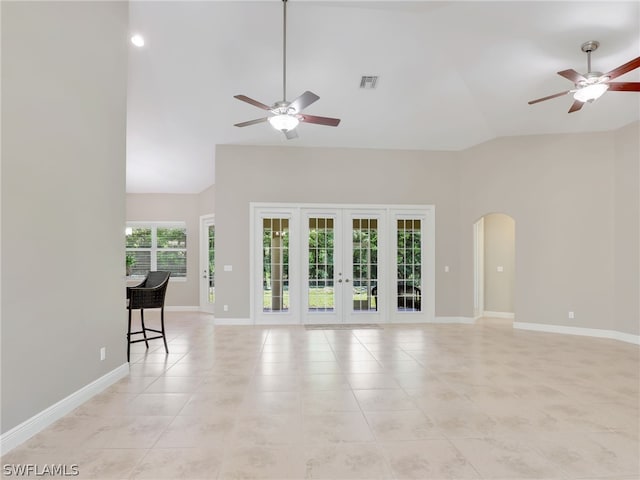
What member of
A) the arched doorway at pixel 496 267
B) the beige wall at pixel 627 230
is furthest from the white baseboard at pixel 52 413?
the beige wall at pixel 627 230

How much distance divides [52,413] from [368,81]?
5.18 meters

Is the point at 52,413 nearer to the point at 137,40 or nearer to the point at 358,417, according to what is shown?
the point at 358,417

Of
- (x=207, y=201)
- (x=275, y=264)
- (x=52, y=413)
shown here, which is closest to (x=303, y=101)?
(x=52, y=413)

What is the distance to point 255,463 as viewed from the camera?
7.29 ft

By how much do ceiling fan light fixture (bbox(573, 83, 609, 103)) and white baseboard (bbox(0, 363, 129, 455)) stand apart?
5491 mm

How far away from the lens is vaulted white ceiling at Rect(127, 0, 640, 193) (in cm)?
396

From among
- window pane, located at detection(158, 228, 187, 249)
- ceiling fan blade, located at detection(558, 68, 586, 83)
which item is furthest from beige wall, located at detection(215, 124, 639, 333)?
ceiling fan blade, located at detection(558, 68, 586, 83)

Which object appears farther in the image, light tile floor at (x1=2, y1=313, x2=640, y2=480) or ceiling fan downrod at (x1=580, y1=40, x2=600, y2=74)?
ceiling fan downrod at (x1=580, y1=40, x2=600, y2=74)

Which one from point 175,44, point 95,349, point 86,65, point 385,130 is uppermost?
point 175,44

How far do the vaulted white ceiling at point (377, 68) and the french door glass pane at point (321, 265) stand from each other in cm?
162

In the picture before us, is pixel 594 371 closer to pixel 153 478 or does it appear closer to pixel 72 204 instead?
pixel 153 478

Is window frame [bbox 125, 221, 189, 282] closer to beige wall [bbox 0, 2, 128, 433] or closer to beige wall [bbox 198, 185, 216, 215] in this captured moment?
beige wall [bbox 198, 185, 216, 215]

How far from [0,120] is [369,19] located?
3.69 m

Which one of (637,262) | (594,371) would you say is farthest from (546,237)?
(594,371)
